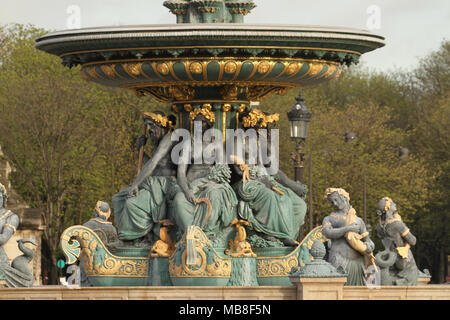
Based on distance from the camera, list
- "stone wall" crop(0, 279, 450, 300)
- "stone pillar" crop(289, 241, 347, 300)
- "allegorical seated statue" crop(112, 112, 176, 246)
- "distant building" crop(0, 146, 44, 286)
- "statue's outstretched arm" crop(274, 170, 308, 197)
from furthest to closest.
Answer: "distant building" crop(0, 146, 44, 286), "statue's outstretched arm" crop(274, 170, 308, 197), "allegorical seated statue" crop(112, 112, 176, 246), "stone wall" crop(0, 279, 450, 300), "stone pillar" crop(289, 241, 347, 300)

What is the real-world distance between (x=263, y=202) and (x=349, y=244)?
1.76 meters

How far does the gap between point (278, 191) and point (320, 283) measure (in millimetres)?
3317

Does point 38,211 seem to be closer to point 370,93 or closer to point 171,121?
point 171,121

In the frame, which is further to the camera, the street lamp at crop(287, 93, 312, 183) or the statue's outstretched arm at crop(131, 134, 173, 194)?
the street lamp at crop(287, 93, 312, 183)

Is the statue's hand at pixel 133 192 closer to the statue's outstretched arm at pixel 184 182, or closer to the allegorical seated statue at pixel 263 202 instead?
the statue's outstretched arm at pixel 184 182

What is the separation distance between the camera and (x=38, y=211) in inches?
1735

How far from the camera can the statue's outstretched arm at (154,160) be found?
22.0 meters

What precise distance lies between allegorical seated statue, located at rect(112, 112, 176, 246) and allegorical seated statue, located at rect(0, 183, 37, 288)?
1.46 m

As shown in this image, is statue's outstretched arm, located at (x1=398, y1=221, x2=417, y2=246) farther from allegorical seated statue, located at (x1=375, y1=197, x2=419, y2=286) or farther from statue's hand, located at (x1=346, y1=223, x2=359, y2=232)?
statue's hand, located at (x1=346, y1=223, x2=359, y2=232)

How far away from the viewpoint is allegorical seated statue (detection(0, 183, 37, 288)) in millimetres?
20516

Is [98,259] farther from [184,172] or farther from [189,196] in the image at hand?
[184,172]

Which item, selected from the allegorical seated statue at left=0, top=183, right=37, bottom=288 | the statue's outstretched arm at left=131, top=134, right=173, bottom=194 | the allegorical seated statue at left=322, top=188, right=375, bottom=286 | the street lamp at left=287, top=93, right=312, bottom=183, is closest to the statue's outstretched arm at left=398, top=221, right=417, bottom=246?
the allegorical seated statue at left=322, top=188, right=375, bottom=286

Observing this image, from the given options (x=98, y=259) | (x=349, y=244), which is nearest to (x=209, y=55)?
(x=349, y=244)
